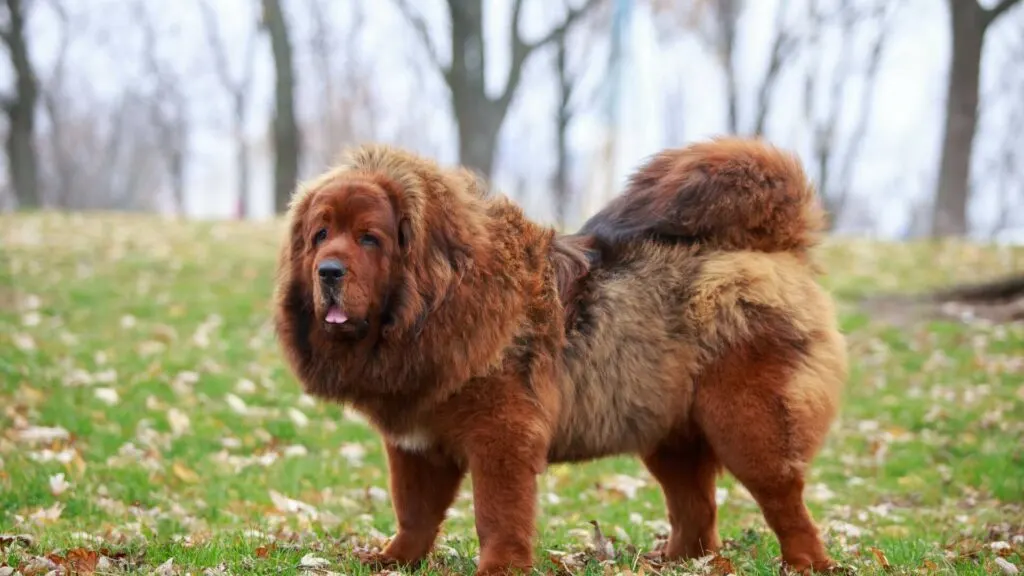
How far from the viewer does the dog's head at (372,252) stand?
13.7 feet

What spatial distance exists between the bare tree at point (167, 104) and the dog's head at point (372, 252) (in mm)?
45259

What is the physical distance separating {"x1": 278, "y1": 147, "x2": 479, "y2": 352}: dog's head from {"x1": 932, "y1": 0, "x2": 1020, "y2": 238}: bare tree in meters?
16.5

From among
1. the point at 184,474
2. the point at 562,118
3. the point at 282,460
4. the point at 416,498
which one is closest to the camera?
the point at 416,498

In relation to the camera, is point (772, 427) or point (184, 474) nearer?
point (772, 427)

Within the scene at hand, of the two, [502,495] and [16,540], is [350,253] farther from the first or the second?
[16,540]

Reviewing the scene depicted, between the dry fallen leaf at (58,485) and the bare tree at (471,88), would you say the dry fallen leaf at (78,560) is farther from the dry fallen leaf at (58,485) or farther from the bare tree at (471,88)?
the bare tree at (471,88)

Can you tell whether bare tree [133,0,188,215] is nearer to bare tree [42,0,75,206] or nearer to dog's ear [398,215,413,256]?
bare tree [42,0,75,206]

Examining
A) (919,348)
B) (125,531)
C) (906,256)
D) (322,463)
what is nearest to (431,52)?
(906,256)


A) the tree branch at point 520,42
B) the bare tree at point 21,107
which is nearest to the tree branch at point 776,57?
the tree branch at point 520,42

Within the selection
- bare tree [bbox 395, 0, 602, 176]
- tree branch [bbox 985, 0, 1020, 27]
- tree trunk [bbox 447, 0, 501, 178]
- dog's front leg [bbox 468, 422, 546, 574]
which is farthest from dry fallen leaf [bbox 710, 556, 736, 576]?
tree branch [bbox 985, 0, 1020, 27]

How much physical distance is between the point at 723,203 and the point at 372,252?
1862mm

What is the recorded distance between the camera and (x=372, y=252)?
168 inches

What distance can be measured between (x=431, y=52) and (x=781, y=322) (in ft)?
54.6

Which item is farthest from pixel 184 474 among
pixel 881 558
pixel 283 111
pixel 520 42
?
pixel 283 111
